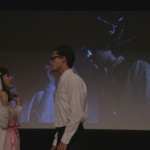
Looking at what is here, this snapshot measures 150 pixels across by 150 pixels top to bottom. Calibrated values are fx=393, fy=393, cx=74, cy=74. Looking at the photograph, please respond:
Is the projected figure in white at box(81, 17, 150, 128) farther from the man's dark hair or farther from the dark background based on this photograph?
the man's dark hair

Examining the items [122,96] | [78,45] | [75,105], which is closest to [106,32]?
[78,45]

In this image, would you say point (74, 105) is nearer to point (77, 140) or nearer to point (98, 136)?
point (77, 140)

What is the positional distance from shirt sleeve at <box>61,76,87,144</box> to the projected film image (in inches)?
120

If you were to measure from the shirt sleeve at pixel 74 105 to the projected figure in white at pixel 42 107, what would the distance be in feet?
10.1

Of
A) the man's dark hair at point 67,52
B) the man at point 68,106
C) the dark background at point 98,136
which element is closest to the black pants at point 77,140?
the man at point 68,106

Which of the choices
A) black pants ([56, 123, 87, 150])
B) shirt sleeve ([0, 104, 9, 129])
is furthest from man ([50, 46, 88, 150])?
shirt sleeve ([0, 104, 9, 129])

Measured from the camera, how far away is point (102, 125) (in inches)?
196

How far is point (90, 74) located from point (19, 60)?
95 centimetres

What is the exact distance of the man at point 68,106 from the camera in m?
1.91

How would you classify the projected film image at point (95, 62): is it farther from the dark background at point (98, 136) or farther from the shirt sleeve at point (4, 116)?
the shirt sleeve at point (4, 116)

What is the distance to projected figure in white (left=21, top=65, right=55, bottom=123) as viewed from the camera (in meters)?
5.02

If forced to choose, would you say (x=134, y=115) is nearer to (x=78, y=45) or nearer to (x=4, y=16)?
(x=78, y=45)

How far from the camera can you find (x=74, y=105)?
6.31ft

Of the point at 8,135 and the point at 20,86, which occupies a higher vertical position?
the point at 20,86
